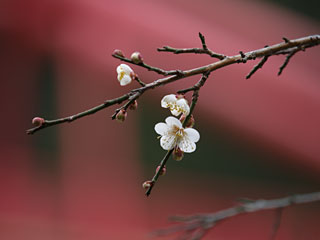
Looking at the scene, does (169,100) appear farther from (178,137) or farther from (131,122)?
(131,122)

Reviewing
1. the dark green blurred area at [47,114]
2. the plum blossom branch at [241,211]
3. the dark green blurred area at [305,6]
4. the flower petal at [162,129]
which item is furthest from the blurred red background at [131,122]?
the flower petal at [162,129]

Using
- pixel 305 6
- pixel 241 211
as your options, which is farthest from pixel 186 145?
pixel 305 6

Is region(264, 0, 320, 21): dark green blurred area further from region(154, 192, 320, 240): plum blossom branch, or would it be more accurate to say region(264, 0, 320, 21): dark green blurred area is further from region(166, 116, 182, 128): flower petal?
region(166, 116, 182, 128): flower petal

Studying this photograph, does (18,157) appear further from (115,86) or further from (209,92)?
(209,92)

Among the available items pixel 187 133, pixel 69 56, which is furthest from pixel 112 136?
pixel 187 133

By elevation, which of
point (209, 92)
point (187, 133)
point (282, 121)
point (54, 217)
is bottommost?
point (187, 133)

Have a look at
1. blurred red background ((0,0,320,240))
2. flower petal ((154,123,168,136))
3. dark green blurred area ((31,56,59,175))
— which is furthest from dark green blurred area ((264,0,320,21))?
flower petal ((154,123,168,136))

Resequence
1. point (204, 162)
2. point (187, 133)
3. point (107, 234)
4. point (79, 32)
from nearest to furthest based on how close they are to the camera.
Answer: point (187, 133) < point (107, 234) < point (79, 32) < point (204, 162)

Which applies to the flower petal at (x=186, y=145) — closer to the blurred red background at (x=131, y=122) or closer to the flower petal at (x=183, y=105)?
the flower petal at (x=183, y=105)
